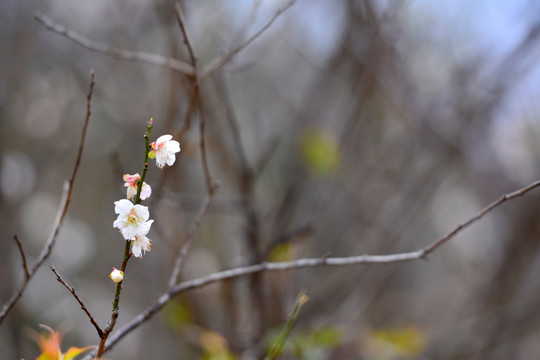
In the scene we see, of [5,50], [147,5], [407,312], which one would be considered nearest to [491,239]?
[407,312]

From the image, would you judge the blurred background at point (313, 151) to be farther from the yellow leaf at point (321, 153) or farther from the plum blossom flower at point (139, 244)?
the plum blossom flower at point (139, 244)

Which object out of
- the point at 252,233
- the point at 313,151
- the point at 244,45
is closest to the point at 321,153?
the point at 313,151

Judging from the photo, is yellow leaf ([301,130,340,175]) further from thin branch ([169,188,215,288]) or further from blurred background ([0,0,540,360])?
thin branch ([169,188,215,288])

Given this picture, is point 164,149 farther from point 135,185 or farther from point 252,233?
point 252,233

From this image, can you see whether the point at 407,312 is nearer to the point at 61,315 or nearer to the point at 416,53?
the point at 416,53

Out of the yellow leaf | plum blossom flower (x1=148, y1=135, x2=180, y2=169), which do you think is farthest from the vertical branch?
plum blossom flower (x1=148, y1=135, x2=180, y2=169)
